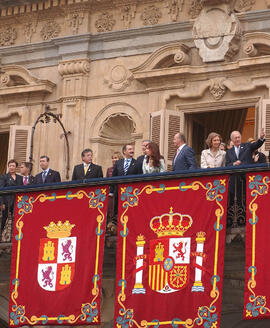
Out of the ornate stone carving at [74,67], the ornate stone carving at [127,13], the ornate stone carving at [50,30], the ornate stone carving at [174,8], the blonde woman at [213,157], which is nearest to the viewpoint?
the blonde woman at [213,157]

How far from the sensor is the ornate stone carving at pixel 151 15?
25.2 m

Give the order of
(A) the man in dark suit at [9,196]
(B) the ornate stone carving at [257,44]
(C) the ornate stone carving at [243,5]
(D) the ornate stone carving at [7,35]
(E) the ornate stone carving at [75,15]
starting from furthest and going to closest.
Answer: (D) the ornate stone carving at [7,35] → (E) the ornate stone carving at [75,15] → (C) the ornate stone carving at [243,5] → (B) the ornate stone carving at [257,44] → (A) the man in dark suit at [9,196]

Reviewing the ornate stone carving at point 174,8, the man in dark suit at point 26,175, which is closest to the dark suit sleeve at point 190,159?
the man in dark suit at point 26,175

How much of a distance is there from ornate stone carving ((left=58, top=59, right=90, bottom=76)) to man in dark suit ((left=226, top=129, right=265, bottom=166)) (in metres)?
6.28

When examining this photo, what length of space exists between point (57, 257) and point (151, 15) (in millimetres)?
6701

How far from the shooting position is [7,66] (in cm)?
2636

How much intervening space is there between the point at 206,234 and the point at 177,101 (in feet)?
18.3

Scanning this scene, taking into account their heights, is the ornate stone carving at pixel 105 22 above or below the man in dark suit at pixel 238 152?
above

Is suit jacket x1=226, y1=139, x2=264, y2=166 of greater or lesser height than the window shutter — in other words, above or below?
below

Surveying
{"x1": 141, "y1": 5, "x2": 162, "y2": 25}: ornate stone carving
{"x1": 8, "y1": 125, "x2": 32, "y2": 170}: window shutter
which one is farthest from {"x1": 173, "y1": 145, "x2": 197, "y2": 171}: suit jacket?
{"x1": 8, "y1": 125, "x2": 32, "y2": 170}: window shutter

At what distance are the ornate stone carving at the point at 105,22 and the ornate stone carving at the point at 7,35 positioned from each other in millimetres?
2137

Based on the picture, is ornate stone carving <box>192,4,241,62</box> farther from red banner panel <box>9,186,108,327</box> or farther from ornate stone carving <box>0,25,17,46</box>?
red banner panel <box>9,186,108,327</box>

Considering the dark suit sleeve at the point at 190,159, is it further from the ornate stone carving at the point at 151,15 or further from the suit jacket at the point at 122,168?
the ornate stone carving at the point at 151,15

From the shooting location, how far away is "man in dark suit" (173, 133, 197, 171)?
2050cm
